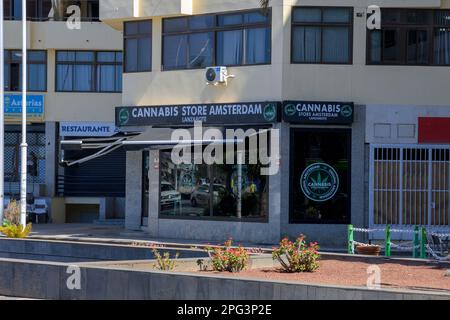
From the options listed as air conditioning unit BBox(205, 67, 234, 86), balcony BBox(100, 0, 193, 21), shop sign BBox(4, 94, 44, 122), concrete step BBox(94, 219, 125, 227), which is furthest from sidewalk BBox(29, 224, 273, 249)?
balcony BBox(100, 0, 193, 21)

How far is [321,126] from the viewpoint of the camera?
24844 millimetres

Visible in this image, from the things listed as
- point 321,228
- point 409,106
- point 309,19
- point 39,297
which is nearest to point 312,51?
point 309,19

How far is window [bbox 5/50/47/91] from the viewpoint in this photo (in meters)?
36.0

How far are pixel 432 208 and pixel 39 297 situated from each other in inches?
559

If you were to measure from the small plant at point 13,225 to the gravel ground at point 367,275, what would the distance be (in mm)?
8320

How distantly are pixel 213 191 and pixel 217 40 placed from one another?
4.44 meters

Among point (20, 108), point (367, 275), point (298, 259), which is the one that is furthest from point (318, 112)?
point (20, 108)

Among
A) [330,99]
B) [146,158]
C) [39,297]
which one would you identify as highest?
[330,99]

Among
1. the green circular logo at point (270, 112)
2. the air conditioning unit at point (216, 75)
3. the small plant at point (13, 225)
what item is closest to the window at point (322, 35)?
the green circular logo at point (270, 112)

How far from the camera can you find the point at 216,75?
25203mm

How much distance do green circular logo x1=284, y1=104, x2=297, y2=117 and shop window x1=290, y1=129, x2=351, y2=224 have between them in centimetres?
59

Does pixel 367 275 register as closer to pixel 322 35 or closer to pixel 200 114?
pixel 322 35

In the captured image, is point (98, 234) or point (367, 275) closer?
point (367, 275)
